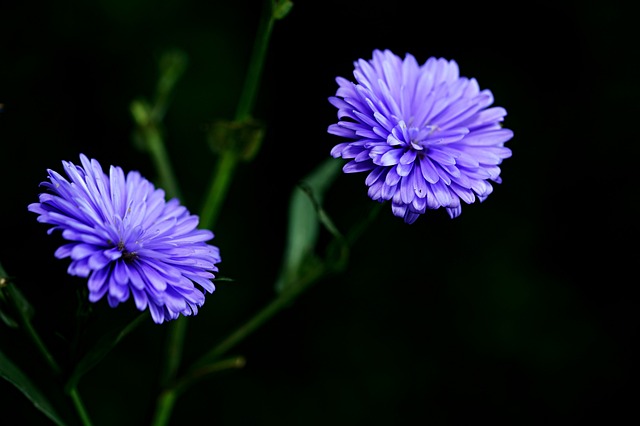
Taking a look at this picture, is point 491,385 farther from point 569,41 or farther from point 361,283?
point 569,41

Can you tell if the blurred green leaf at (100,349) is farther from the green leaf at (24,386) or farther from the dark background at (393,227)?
the dark background at (393,227)

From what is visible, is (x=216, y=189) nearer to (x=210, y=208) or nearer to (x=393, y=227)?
(x=210, y=208)

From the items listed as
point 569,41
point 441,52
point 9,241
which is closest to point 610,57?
point 569,41

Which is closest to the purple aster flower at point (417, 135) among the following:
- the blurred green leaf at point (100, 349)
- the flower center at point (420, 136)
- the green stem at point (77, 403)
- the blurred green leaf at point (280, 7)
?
the flower center at point (420, 136)

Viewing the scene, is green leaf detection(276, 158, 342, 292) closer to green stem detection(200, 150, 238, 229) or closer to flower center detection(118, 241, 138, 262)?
green stem detection(200, 150, 238, 229)

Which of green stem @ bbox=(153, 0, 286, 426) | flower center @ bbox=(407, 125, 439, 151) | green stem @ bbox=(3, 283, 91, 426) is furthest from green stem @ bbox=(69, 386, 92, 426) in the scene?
flower center @ bbox=(407, 125, 439, 151)
